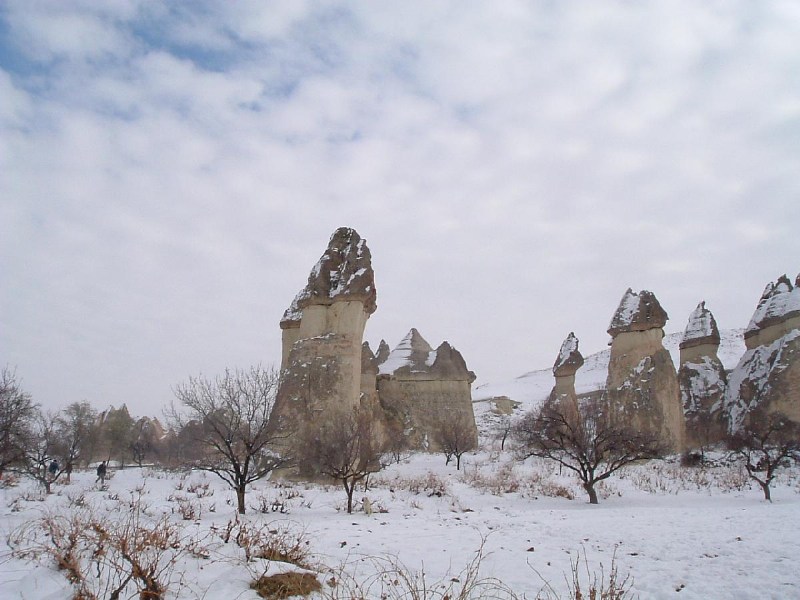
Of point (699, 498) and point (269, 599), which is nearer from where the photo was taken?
point (269, 599)

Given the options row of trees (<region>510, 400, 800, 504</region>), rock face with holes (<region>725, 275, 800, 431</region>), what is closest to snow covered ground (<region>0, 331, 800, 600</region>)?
row of trees (<region>510, 400, 800, 504</region>)

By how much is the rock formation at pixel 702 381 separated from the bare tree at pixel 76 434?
28.5 metres

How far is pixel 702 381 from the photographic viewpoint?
92.5ft

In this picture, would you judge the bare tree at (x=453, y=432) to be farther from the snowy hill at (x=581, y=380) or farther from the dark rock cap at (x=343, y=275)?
the snowy hill at (x=581, y=380)

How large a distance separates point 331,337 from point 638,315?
49.6ft

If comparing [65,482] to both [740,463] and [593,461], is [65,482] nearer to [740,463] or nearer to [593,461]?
[593,461]

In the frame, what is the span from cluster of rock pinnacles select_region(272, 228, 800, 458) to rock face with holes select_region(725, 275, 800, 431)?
0.05 m

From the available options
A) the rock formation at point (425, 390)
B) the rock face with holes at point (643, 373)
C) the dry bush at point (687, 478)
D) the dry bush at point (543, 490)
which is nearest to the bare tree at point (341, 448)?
the dry bush at point (543, 490)

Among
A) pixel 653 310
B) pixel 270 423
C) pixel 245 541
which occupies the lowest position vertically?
pixel 245 541

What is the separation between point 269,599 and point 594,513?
844 cm

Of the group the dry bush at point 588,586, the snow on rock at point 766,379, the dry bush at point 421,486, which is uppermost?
the snow on rock at point 766,379

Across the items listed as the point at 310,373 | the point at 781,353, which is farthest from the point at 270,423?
the point at 781,353

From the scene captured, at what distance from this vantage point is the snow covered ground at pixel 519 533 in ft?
14.6

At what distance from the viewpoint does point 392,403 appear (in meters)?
29.1
